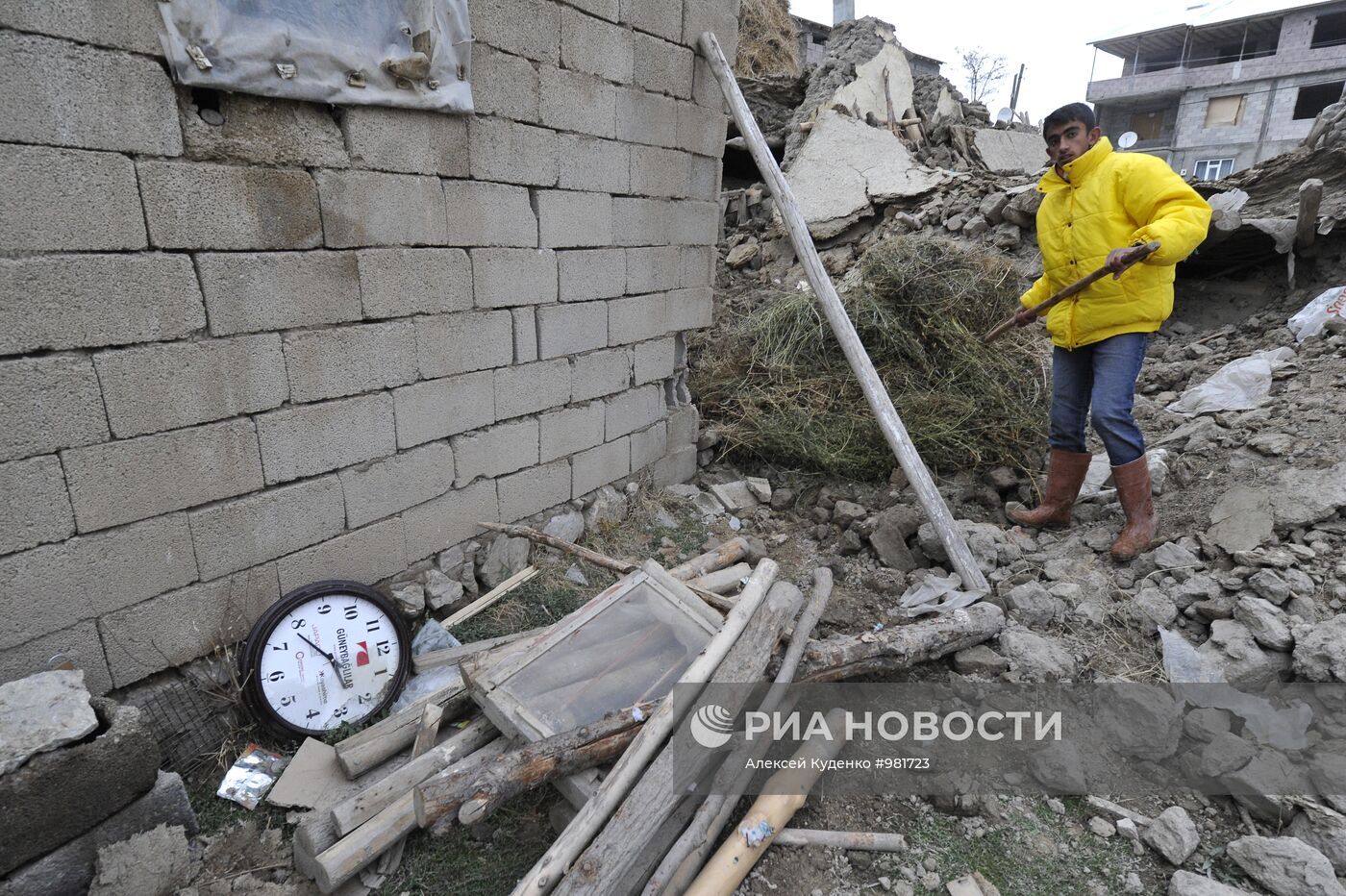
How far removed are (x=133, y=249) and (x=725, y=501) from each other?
132 inches

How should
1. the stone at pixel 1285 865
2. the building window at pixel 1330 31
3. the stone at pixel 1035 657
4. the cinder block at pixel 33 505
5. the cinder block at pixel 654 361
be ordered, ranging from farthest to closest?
1. the building window at pixel 1330 31
2. the cinder block at pixel 654 361
3. the stone at pixel 1035 657
4. the cinder block at pixel 33 505
5. the stone at pixel 1285 865

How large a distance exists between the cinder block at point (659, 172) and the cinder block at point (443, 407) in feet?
5.05

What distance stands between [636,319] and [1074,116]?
2.49m

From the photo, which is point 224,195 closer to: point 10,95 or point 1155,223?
point 10,95

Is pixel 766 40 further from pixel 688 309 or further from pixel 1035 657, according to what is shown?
pixel 1035 657

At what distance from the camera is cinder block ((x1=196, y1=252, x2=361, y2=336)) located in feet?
8.00

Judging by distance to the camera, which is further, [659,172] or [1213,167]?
[1213,167]

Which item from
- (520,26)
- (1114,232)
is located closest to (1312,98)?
(1114,232)

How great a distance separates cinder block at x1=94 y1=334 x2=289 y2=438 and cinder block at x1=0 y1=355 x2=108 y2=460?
4cm

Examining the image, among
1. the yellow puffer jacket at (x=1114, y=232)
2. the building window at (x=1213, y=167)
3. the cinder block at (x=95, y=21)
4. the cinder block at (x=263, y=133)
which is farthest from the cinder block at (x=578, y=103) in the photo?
the building window at (x=1213, y=167)

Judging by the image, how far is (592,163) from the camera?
377 cm

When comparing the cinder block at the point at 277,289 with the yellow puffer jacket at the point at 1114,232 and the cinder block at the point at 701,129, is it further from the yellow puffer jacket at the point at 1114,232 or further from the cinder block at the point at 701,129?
the yellow puffer jacket at the point at 1114,232

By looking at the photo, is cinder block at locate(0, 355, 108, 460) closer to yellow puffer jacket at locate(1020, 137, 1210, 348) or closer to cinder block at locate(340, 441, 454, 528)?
cinder block at locate(340, 441, 454, 528)

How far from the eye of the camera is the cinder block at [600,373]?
158 inches
